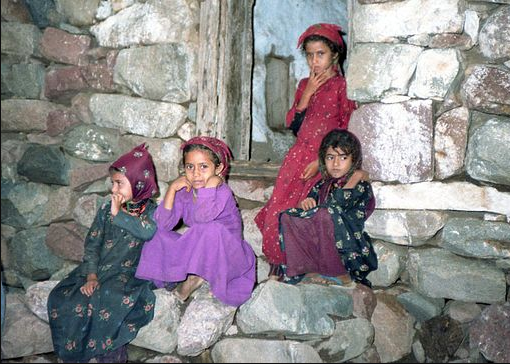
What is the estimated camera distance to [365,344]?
2920mm

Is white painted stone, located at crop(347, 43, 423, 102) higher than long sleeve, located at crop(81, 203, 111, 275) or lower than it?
higher

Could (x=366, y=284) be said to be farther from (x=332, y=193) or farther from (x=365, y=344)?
(x=332, y=193)

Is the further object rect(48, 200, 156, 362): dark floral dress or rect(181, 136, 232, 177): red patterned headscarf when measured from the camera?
rect(181, 136, 232, 177): red patterned headscarf

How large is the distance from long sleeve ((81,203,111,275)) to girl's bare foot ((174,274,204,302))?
1.65 ft

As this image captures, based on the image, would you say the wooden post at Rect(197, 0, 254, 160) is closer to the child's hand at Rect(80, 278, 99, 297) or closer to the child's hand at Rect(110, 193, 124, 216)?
the child's hand at Rect(110, 193, 124, 216)

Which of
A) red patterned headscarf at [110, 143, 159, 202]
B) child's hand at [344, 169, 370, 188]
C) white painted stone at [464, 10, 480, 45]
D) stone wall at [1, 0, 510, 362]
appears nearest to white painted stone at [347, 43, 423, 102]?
stone wall at [1, 0, 510, 362]

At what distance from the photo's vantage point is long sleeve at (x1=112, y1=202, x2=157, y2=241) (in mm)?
2961

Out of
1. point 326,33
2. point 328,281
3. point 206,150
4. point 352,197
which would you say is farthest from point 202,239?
point 326,33

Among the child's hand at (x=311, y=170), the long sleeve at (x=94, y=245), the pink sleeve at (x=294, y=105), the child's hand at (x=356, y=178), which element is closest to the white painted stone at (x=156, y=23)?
the pink sleeve at (x=294, y=105)

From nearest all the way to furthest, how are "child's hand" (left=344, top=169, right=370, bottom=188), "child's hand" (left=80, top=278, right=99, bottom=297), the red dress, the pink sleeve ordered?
"child's hand" (left=80, top=278, right=99, bottom=297), "child's hand" (left=344, top=169, right=370, bottom=188), the red dress, the pink sleeve

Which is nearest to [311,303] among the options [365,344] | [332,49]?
[365,344]

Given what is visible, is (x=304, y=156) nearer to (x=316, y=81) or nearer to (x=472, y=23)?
(x=316, y=81)

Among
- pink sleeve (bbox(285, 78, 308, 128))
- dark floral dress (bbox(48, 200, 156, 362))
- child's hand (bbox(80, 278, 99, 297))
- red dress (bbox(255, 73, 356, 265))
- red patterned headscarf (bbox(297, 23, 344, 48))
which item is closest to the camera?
dark floral dress (bbox(48, 200, 156, 362))

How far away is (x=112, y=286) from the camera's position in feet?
9.51
